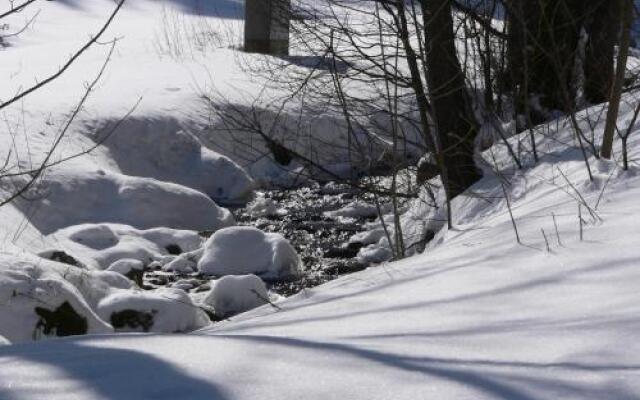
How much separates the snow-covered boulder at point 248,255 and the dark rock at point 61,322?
7.73 feet

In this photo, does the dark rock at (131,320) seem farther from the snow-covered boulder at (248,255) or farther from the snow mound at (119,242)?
the snow-covered boulder at (248,255)

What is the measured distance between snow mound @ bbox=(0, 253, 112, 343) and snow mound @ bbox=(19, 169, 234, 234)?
112 inches

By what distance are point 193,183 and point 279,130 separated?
141 cm

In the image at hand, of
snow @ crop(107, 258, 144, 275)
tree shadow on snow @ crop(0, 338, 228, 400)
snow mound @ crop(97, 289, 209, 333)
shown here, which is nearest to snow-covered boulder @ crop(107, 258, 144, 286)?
snow @ crop(107, 258, 144, 275)

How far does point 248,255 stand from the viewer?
784cm

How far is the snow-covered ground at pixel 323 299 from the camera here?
6.36ft

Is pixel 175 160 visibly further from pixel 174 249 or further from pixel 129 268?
pixel 129 268

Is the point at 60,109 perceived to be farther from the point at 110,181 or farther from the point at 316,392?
the point at 316,392

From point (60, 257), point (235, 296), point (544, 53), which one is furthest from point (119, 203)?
point (544, 53)

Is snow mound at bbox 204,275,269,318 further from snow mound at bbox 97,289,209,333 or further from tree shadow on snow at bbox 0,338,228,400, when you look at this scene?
tree shadow on snow at bbox 0,338,228,400

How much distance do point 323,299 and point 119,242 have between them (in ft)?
15.4

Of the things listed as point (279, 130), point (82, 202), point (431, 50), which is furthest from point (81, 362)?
point (279, 130)

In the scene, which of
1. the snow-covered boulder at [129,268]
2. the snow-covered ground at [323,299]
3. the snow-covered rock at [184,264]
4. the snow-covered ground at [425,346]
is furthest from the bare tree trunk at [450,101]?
the snow-covered ground at [425,346]

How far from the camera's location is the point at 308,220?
933 centimetres
